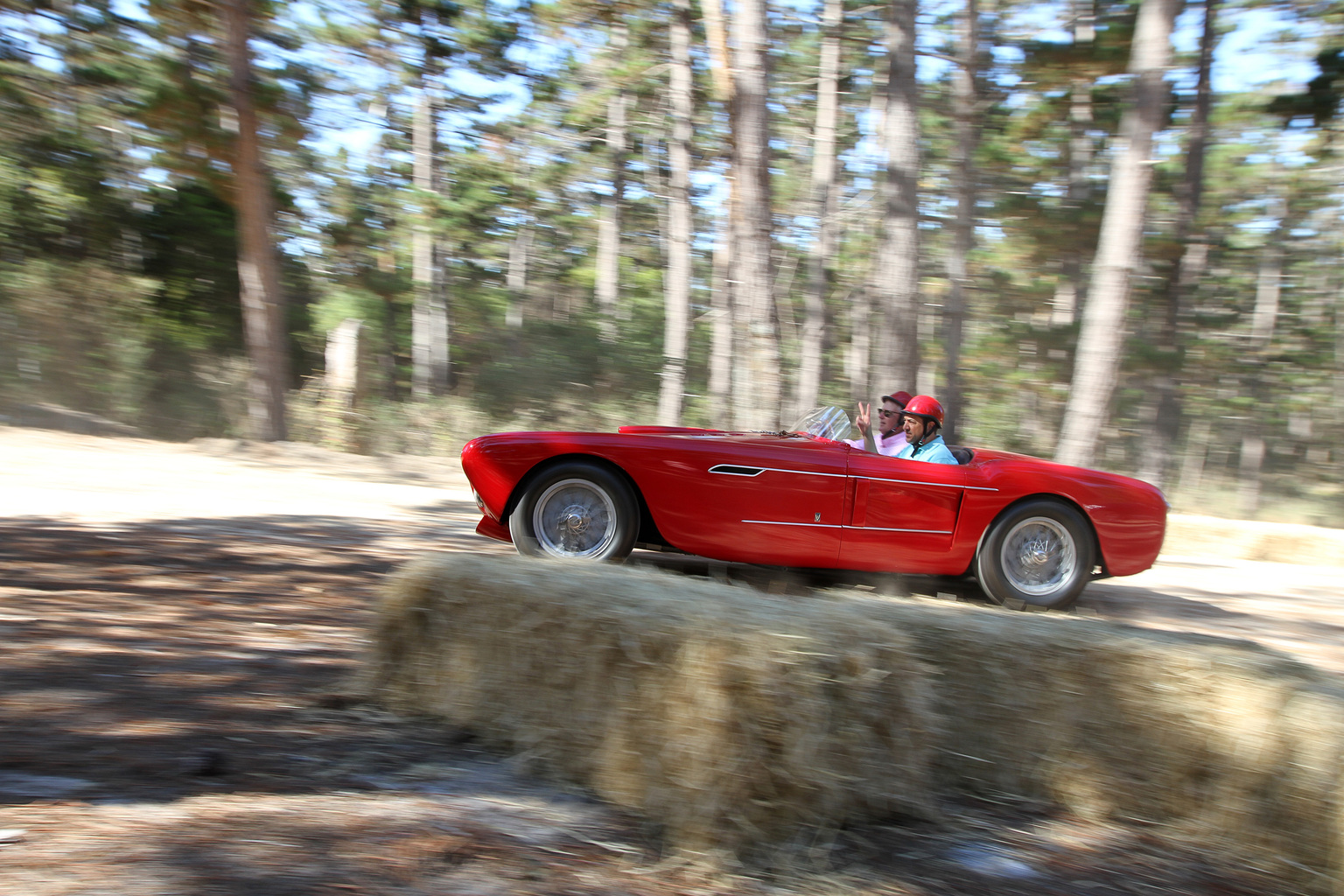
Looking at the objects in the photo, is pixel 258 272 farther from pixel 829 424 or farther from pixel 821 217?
pixel 821 217

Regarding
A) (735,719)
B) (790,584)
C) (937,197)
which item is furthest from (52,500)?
(937,197)

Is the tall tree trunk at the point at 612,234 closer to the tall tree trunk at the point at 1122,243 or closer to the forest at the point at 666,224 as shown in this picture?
the forest at the point at 666,224

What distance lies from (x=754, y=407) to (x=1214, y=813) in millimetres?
7403

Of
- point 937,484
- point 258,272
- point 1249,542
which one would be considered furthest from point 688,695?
point 258,272

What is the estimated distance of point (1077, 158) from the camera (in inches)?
1030

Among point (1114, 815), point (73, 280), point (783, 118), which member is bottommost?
point (1114, 815)

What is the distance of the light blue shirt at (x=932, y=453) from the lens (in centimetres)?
597

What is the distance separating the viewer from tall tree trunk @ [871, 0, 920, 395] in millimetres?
10273

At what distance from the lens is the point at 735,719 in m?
2.62

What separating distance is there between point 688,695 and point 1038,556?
3817 millimetres

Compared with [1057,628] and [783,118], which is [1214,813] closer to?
[1057,628]

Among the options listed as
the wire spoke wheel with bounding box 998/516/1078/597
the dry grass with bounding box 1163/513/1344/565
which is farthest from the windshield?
the dry grass with bounding box 1163/513/1344/565

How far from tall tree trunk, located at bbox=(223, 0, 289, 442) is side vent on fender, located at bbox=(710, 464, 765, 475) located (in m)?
12.0

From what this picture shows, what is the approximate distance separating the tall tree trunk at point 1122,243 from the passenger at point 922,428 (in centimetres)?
510
